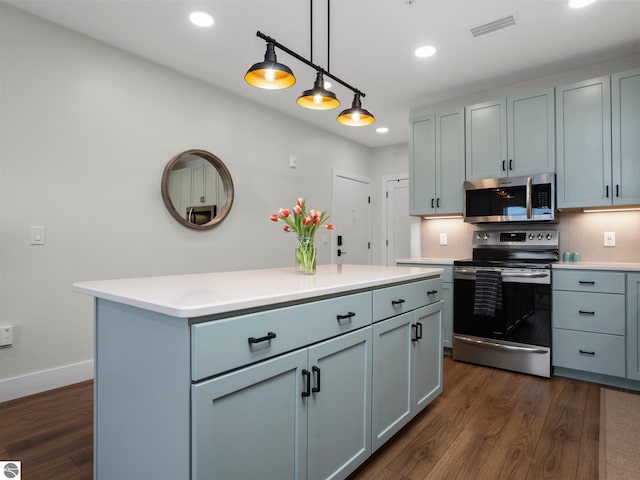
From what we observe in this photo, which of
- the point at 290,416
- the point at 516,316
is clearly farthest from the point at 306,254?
the point at 516,316

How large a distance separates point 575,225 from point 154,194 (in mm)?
3687

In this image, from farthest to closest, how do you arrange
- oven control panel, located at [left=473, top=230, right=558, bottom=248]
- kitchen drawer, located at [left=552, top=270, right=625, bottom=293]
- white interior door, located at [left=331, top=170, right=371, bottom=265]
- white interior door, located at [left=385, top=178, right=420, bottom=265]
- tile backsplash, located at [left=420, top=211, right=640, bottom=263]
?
white interior door, located at [left=385, top=178, right=420, bottom=265], white interior door, located at [left=331, top=170, right=371, bottom=265], oven control panel, located at [left=473, top=230, right=558, bottom=248], tile backsplash, located at [left=420, top=211, right=640, bottom=263], kitchen drawer, located at [left=552, top=270, right=625, bottom=293]

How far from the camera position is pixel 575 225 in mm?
3307

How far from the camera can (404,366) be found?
1.98 metres

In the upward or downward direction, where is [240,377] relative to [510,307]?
upward

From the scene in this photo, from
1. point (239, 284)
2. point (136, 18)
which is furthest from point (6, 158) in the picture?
point (239, 284)

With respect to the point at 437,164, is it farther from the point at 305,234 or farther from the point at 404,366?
the point at 404,366

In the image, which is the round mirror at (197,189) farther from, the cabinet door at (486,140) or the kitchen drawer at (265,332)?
the cabinet door at (486,140)

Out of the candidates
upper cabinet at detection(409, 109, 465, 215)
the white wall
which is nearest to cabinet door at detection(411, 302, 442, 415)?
upper cabinet at detection(409, 109, 465, 215)

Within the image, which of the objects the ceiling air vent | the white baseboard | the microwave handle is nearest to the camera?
the white baseboard

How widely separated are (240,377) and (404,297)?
1.10 meters

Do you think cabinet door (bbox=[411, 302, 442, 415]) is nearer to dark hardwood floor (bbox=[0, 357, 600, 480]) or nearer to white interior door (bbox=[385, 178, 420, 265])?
dark hardwood floor (bbox=[0, 357, 600, 480])

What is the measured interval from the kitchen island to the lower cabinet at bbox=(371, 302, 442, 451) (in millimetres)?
14

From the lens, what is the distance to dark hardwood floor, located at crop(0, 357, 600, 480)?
1.74 m
